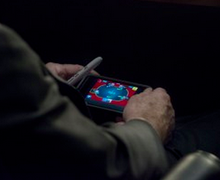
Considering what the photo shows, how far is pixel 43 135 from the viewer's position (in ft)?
1.67

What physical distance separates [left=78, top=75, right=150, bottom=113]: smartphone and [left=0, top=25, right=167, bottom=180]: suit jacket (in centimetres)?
30

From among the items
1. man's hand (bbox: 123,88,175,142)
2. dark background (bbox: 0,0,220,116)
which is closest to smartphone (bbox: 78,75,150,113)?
man's hand (bbox: 123,88,175,142)

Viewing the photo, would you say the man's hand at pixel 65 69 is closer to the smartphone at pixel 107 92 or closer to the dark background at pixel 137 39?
the smartphone at pixel 107 92

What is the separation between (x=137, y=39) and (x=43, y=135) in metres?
0.75

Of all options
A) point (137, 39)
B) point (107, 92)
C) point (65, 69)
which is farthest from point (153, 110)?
point (137, 39)

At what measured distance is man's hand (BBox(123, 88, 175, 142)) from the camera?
2.60 ft

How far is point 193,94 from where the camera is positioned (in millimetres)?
1245

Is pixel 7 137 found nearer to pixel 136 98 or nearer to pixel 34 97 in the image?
pixel 34 97

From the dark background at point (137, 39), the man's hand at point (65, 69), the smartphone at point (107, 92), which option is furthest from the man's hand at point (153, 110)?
the dark background at point (137, 39)

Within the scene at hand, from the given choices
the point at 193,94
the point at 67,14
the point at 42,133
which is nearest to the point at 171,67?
the point at 193,94

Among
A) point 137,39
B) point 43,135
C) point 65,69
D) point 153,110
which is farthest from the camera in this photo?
point 137,39

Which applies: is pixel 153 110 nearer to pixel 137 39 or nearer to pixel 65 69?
pixel 65 69

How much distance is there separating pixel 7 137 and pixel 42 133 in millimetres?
39

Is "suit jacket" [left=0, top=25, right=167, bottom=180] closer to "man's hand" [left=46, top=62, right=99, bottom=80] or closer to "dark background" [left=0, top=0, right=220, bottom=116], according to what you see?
"man's hand" [left=46, top=62, right=99, bottom=80]
